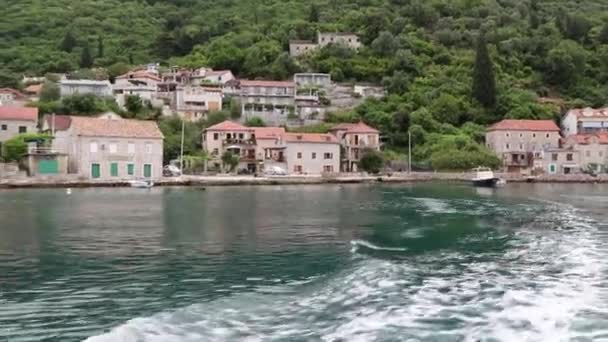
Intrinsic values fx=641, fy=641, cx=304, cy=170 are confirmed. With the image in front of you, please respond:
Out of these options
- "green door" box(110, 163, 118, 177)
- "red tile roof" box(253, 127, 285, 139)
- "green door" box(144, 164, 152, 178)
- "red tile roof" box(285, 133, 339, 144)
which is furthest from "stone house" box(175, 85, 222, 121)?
"green door" box(110, 163, 118, 177)

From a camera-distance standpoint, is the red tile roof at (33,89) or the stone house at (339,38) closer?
the red tile roof at (33,89)

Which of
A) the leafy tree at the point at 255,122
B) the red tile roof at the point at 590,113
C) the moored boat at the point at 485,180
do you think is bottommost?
the moored boat at the point at 485,180

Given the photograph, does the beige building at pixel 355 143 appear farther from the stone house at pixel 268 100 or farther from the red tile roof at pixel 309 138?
the stone house at pixel 268 100

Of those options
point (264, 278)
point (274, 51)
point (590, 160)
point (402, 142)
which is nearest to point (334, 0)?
point (274, 51)

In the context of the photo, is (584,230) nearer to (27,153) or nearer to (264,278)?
(264,278)

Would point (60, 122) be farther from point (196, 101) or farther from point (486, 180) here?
point (486, 180)

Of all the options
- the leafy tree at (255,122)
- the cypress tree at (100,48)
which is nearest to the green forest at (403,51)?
the cypress tree at (100,48)

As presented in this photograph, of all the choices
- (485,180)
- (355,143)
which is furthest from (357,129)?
(485,180)
